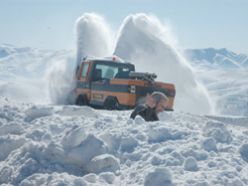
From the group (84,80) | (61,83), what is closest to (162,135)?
(84,80)

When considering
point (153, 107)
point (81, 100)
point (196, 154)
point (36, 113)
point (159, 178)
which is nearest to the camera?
point (159, 178)

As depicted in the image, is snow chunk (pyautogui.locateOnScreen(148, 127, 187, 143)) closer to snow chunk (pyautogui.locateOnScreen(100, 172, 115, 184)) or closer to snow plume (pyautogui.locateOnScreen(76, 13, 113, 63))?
snow chunk (pyautogui.locateOnScreen(100, 172, 115, 184))

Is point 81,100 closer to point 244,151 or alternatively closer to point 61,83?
point 61,83

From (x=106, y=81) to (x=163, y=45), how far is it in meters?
19.8

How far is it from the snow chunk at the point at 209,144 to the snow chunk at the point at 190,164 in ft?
1.66

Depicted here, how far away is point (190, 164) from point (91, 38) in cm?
2206

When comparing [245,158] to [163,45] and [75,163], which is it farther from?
[163,45]

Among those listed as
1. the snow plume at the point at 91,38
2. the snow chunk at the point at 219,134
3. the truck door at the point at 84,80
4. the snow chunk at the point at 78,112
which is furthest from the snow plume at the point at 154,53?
the snow chunk at the point at 219,134

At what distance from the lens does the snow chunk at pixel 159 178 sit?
5113 millimetres

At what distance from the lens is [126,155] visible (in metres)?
6.11

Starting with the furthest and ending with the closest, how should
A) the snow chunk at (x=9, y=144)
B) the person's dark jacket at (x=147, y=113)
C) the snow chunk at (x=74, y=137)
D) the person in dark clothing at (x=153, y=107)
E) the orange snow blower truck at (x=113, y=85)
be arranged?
the orange snow blower truck at (x=113, y=85)
the person's dark jacket at (x=147, y=113)
the person in dark clothing at (x=153, y=107)
the snow chunk at (x=9, y=144)
the snow chunk at (x=74, y=137)

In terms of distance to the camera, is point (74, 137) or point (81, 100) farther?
point (81, 100)

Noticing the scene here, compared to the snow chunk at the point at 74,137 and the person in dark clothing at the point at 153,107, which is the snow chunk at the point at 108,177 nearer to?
the snow chunk at the point at 74,137

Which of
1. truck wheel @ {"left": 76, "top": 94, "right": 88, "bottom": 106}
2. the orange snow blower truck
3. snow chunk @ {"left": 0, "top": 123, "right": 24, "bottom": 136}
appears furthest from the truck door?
snow chunk @ {"left": 0, "top": 123, "right": 24, "bottom": 136}
